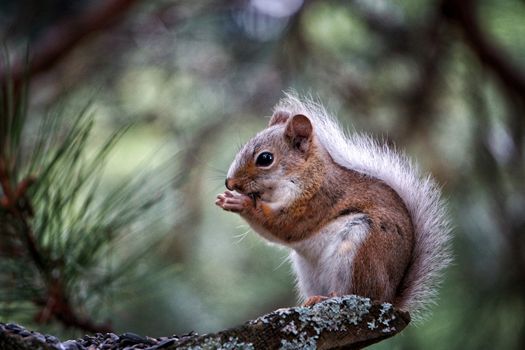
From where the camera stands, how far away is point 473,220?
3.55m

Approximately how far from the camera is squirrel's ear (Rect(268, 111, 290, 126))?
288 cm

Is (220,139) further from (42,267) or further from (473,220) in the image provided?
(42,267)

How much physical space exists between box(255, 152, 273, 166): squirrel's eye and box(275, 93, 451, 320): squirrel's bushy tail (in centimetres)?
16

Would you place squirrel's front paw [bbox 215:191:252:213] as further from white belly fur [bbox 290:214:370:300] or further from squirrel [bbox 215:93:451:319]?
white belly fur [bbox 290:214:370:300]

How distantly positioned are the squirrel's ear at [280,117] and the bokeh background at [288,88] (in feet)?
1.72

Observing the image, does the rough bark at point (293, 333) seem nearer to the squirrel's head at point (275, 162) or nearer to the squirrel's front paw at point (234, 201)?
the squirrel's front paw at point (234, 201)

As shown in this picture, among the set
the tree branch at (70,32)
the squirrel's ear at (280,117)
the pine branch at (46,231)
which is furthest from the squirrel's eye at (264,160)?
the tree branch at (70,32)

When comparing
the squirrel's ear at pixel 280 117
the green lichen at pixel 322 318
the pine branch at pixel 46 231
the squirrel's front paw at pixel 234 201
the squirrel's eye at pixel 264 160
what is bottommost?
the pine branch at pixel 46 231

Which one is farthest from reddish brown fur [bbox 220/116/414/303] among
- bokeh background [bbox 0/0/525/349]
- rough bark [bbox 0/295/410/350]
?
bokeh background [bbox 0/0/525/349]

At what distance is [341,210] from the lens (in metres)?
2.49

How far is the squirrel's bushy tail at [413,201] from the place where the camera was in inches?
94.4

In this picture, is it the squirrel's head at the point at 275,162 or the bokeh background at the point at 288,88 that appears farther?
the bokeh background at the point at 288,88

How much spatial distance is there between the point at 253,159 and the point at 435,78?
50.6 inches

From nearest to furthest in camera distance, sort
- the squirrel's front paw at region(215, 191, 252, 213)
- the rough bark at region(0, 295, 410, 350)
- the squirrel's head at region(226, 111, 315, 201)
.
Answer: the rough bark at region(0, 295, 410, 350)
the squirrel's front paw at region(215, 191, 252, 213)
the squirrel's head at region(226, 111, 315, 201)
